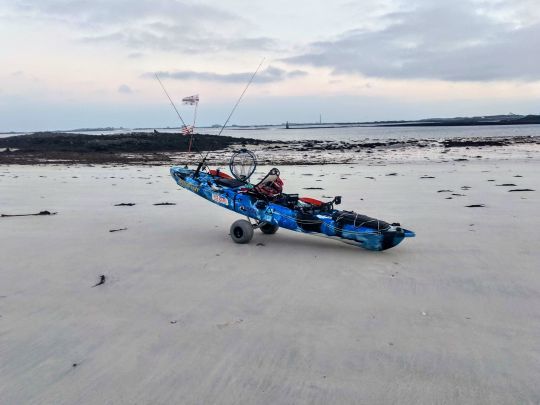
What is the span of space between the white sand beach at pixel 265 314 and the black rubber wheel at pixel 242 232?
0.67 feet

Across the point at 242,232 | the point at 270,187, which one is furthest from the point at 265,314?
the point at 270,187

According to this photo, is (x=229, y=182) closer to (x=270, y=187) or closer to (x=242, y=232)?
(x=270, y=187)

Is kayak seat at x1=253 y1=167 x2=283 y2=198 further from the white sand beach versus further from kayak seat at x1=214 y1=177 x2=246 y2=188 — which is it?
the white sand beach

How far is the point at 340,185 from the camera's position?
45.2 feet

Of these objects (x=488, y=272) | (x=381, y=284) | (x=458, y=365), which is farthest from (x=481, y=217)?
(x=458, y=365)

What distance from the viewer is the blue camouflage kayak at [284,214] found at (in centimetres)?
632

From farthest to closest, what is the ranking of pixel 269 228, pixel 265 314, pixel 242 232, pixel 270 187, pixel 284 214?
pixel 269 228
pixel 270 187
pixel 284 214
pixel 242 232
pixel 265 314

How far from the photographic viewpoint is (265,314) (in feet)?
14.2

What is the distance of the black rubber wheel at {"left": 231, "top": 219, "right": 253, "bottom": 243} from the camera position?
22.6 feet

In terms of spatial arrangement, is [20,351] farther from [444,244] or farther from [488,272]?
[444,244]

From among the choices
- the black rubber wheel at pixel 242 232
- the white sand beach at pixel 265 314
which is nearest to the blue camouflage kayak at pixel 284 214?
the black rubber wheel at pixel 242 232

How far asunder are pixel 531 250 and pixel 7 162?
23.9 m

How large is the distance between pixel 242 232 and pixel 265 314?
267 centimetres

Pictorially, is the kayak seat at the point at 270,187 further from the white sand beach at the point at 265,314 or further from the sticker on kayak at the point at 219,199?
the white sand beach at the point at 265,314
